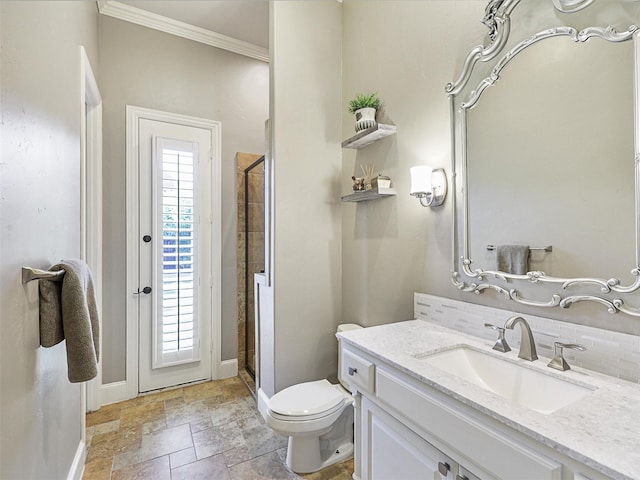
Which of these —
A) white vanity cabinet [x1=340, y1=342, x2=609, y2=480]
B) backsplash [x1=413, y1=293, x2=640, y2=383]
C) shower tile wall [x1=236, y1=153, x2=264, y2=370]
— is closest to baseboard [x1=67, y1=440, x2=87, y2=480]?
shower tile wall [x1=236, y1=153, x2=264, y2=370]

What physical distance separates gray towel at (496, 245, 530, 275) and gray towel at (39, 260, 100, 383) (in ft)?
5.48

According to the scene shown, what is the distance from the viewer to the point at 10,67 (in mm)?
935

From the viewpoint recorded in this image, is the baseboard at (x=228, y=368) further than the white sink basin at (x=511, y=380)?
Yes

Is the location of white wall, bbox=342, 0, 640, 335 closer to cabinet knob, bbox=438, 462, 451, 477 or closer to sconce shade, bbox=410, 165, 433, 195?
sconce shade, bbox=410, 165, 433, 195

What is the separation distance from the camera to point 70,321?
1.15 metres

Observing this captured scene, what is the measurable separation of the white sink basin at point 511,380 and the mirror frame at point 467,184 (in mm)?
269

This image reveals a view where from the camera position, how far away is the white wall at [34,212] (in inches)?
35.8

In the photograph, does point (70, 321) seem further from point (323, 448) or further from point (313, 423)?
point (323, 448)

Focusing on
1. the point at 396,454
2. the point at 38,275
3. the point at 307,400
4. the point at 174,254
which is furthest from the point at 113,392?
the point at 396,454

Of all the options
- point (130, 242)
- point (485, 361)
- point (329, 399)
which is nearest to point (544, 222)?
point (485, 361)

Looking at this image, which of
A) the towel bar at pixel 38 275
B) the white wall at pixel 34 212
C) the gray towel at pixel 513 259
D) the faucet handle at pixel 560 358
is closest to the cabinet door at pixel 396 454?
the faucet handle at pixel 560 358

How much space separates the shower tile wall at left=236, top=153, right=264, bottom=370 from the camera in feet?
9.71

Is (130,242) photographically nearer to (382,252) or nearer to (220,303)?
(220,303)

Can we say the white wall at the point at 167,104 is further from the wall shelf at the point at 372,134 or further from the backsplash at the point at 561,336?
the backsplash at the point at 561,336
